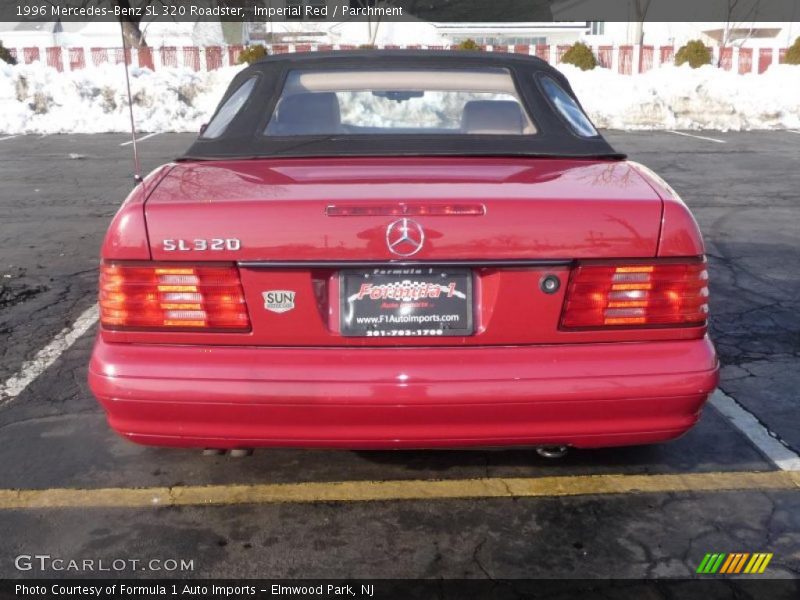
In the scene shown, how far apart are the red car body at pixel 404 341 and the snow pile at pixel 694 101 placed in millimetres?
15986

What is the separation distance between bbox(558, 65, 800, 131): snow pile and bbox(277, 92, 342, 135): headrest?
15.2 m

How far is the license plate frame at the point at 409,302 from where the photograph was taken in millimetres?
2535

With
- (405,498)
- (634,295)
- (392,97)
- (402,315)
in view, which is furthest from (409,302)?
(392,97)

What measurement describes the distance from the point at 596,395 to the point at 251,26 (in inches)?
1858

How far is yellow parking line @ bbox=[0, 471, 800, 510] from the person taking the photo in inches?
119

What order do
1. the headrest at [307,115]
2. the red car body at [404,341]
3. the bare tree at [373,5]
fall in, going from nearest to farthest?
the red car body at [404,341] → the headrest at [307,115] → the bare tree at [373,5]

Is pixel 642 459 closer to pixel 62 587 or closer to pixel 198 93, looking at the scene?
pixel 62 587

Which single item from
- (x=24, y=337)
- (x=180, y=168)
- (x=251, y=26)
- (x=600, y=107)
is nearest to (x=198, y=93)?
(x=600, y=107)

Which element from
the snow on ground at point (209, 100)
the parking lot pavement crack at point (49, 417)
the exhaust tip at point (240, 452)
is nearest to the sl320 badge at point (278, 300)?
the exhaust tip at point (240, 452)

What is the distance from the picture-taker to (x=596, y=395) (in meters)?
2.56

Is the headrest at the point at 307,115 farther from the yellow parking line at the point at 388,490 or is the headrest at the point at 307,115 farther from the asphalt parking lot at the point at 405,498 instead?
the yellow parking line at the point at 388,490

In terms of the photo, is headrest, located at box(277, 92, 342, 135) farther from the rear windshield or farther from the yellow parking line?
the yellow parking line

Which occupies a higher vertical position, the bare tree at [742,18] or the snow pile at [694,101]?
the bare tree at [742,18]

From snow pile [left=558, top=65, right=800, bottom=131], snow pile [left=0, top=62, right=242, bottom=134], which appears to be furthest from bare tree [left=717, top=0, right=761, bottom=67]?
snow pile [left=0, top=62, right=242, bottom=134]
